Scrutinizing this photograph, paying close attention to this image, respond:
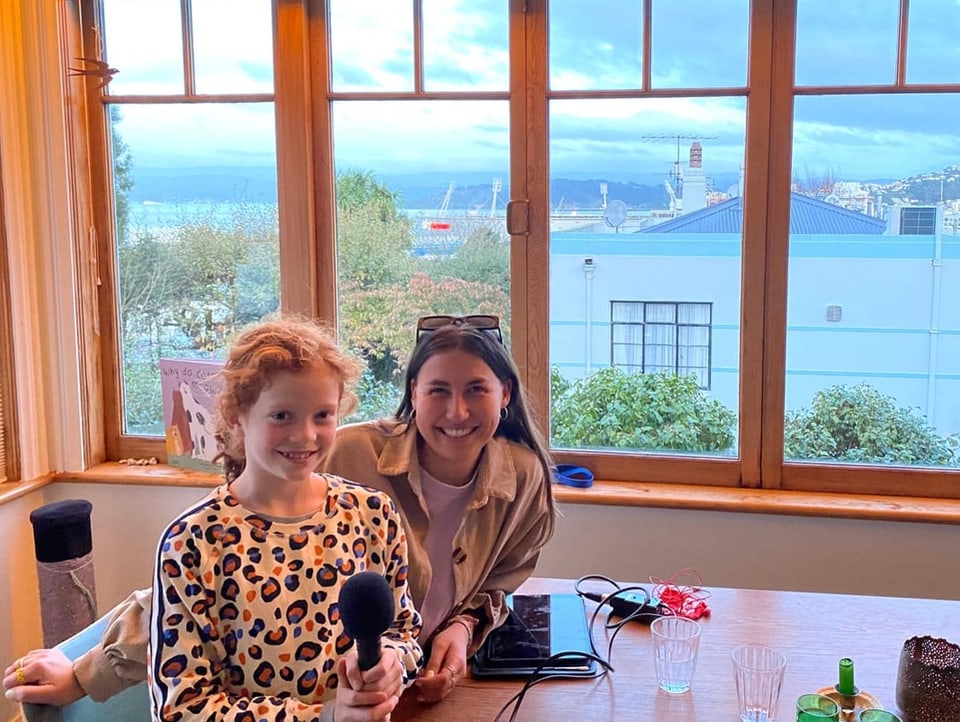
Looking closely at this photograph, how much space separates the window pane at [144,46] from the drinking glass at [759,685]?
2153 millimetres

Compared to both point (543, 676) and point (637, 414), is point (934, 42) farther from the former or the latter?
point (543, 676)

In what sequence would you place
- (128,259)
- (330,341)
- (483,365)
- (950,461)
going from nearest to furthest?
(330,341), (483,365), (950,461), (128,259)

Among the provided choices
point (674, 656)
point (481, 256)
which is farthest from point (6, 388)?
point (674, 656)

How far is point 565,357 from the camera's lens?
2.43 metres

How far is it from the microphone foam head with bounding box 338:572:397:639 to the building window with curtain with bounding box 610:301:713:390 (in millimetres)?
1609

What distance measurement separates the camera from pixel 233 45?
8.08 ft

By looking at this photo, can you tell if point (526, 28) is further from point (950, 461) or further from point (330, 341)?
point (950, 461)

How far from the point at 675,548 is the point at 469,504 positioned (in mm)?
1030

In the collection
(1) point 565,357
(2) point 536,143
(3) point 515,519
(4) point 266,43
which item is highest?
(4) point 266,43

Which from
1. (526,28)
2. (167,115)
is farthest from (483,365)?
(167,115)

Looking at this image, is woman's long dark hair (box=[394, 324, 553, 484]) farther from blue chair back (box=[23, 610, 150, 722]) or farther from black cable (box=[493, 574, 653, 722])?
blue chair back (box=[23, 610, 150, 722])

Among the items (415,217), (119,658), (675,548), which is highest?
(415,217)

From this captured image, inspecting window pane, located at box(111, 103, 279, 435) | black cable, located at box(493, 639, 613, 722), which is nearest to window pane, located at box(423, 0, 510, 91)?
window pane, located at box(111, 103, 279, 435)

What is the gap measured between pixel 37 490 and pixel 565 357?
5.05 ft
